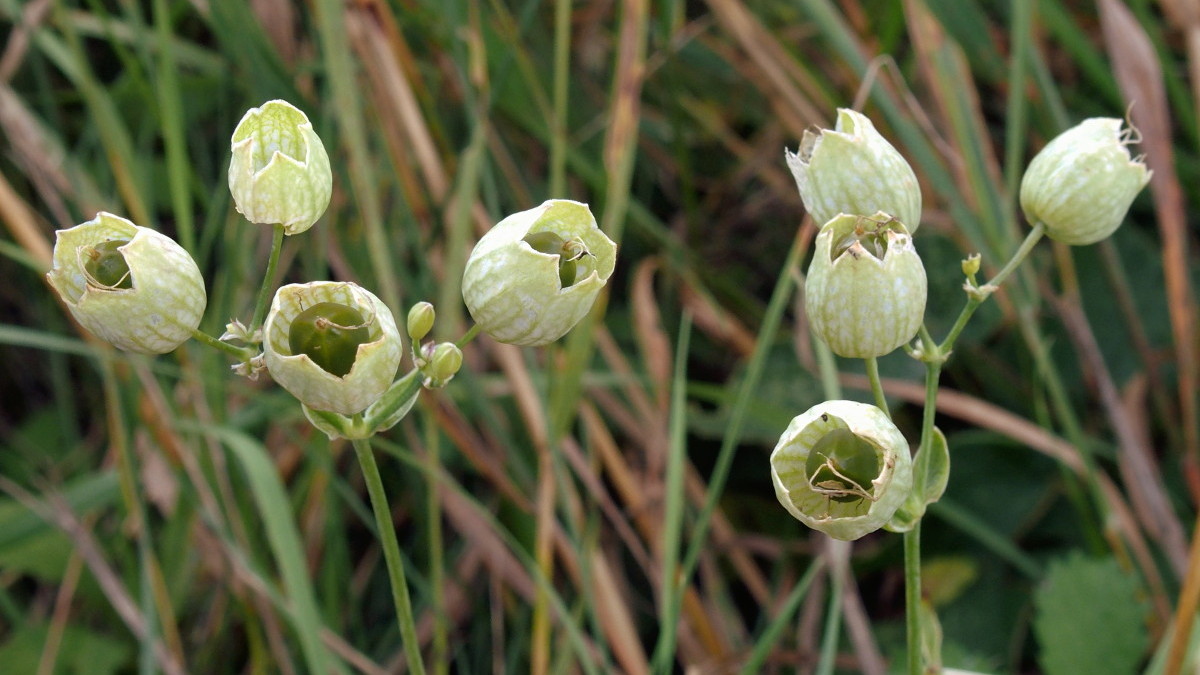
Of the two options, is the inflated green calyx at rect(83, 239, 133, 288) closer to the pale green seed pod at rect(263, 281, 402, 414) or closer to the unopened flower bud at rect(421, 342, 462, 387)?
the pale green seed pod at rect(263, 281, 402, 414)

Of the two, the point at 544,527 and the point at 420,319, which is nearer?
the point at 420,319

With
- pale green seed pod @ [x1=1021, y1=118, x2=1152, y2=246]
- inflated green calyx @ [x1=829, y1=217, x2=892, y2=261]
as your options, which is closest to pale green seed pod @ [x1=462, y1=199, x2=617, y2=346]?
inflated green calyx @ [x1=829, y1=217, x2=892, y2=261]

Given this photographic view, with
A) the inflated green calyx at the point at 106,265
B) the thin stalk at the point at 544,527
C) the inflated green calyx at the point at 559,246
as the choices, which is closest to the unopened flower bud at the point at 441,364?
the inflated green calyx at the point at 559,246

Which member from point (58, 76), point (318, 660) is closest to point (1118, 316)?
point (318, 660)

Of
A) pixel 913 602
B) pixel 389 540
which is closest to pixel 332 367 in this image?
pixel 389 540

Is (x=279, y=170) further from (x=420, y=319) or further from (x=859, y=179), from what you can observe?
(x=859, y=179)

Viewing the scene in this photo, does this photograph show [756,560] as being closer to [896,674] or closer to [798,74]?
[896,674]
